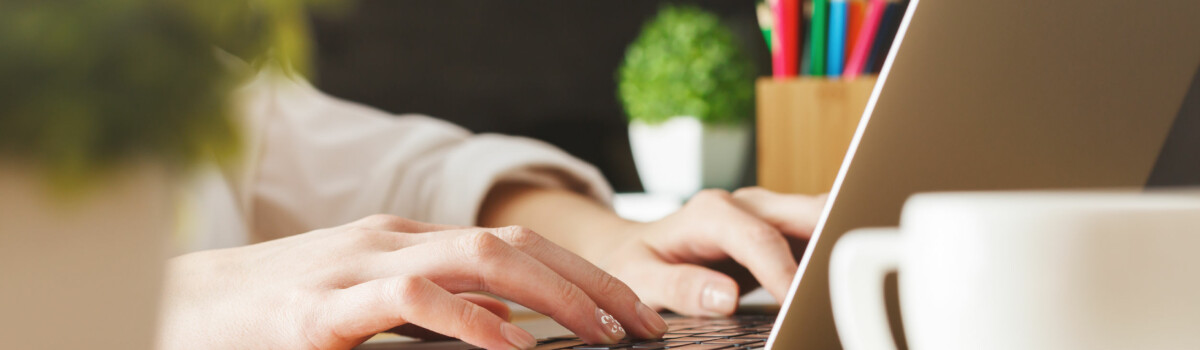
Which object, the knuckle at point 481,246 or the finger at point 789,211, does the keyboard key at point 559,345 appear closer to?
the knuckle at point 481,246

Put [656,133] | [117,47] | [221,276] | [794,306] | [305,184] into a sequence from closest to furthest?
1. [117,47]
2. [794,306]
3. [221,276]
4. [305,184]
5. [656,133]

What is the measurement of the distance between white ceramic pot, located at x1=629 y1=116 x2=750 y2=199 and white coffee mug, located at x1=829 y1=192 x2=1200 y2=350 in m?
0.99

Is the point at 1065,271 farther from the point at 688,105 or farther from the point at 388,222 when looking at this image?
the point at 688,105

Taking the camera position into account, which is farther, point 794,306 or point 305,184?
point 305,184

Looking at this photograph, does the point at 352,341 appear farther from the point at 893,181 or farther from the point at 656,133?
the point at 656,133

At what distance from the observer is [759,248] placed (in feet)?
1.41

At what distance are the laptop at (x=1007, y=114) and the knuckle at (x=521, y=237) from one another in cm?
5

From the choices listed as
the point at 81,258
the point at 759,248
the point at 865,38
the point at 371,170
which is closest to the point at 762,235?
the point at 759,248

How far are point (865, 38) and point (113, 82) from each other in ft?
3.40

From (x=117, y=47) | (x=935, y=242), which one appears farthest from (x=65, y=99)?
(x=935, y=242)

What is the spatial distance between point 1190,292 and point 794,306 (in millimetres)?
80

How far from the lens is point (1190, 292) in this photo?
0.17 meters

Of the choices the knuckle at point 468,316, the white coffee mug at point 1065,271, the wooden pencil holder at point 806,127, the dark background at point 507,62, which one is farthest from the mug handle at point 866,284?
the dark background at point 507,62

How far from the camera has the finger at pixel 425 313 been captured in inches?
11.0
